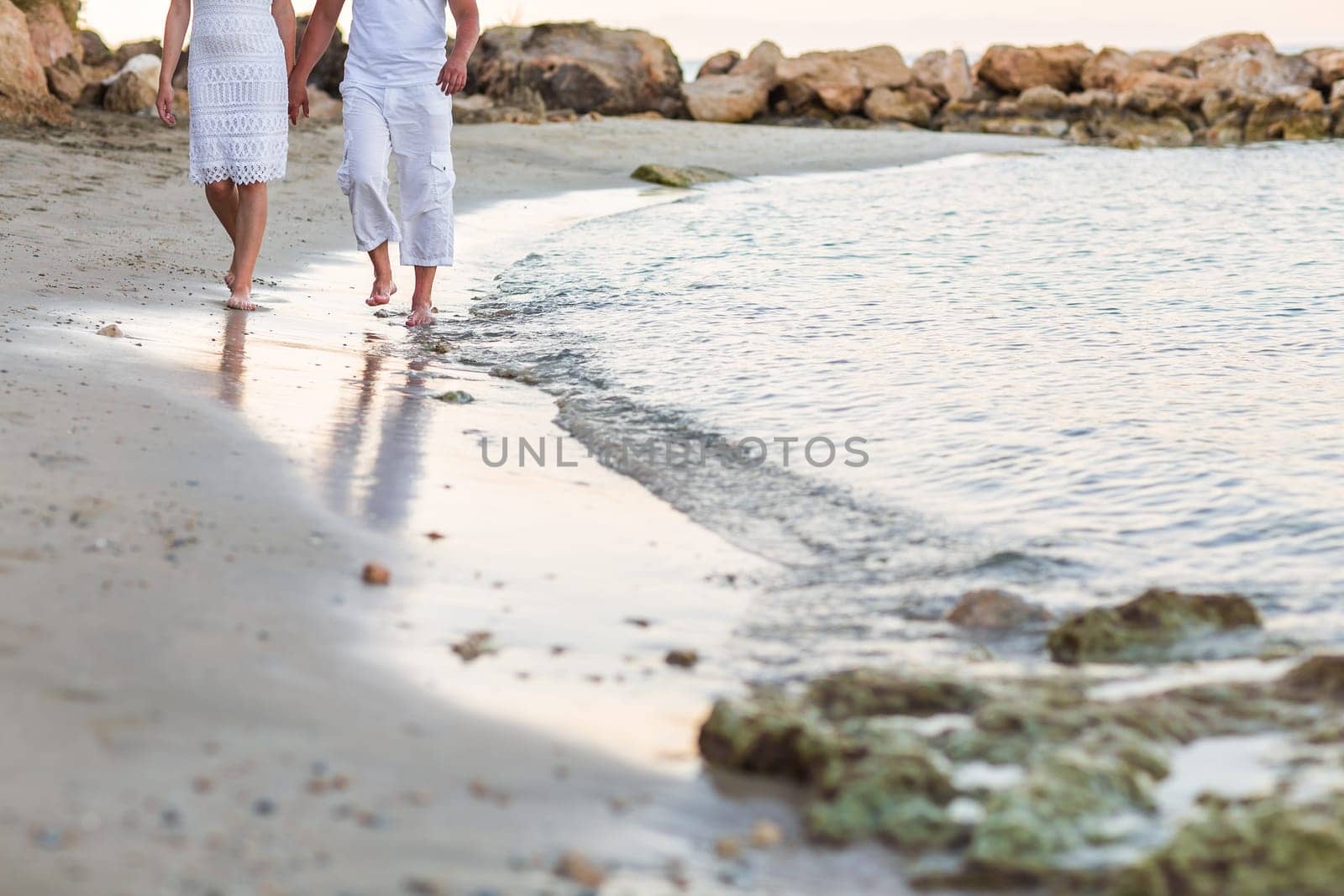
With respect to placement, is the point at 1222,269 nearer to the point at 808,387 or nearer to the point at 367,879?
the point at 808,387

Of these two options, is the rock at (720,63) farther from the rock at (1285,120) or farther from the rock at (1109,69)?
the rock at (1285,120)

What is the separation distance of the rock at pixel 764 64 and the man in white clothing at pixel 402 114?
21029mm

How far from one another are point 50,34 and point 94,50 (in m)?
4.48

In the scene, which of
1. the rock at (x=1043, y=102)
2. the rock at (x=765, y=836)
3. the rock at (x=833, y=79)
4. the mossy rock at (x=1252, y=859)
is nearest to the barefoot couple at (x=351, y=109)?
the rock at (x=765, y=836)

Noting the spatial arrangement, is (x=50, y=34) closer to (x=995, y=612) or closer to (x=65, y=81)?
(x=65, y=81)

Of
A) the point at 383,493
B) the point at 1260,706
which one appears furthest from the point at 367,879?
the point at 383,493

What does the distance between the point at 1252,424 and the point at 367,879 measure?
139 inches

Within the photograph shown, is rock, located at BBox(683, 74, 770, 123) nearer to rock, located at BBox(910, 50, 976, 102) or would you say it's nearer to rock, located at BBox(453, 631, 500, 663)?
rock, located at BBox(910, 50, 976, 102)

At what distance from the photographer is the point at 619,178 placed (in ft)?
44.8

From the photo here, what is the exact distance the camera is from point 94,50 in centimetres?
1745

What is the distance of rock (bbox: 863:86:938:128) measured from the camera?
26016 mm

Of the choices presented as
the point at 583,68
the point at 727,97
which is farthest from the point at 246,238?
the point at 727,97

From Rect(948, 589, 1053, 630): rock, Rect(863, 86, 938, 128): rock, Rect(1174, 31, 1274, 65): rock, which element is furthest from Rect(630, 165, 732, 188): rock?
Rect(1174, 31, 1274, 65): rock

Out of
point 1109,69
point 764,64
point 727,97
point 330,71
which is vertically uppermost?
point 1109,69
